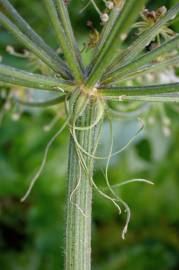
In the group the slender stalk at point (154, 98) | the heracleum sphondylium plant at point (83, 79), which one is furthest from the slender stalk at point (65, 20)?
the slender stalk at point (154, 98)

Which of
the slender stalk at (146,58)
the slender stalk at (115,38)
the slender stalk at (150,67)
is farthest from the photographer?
the slender stalk at (150,67)

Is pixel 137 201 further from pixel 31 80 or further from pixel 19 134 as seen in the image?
pixel 31 80

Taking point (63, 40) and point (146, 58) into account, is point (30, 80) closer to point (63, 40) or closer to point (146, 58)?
point (63, 40)

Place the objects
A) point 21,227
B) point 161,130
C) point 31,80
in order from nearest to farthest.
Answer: point 31,80 → point 161,130 → point 21,227

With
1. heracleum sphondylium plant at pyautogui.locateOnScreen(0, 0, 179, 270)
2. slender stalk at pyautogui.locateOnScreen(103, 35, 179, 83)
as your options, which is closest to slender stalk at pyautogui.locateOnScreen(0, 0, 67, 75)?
heracleum sphondylium plant at pyautogui.locateOnScreen(0, 0, 179, 270)

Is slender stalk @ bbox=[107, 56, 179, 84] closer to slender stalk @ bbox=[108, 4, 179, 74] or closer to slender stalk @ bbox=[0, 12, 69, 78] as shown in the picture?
slender stalk @ bbox=[108, 4, 179, 74]

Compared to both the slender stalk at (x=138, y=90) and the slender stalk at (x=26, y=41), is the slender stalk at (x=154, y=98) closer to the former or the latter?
the slender stalk at (x=138, y=90)

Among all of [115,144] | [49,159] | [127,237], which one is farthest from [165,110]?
[127,237]
